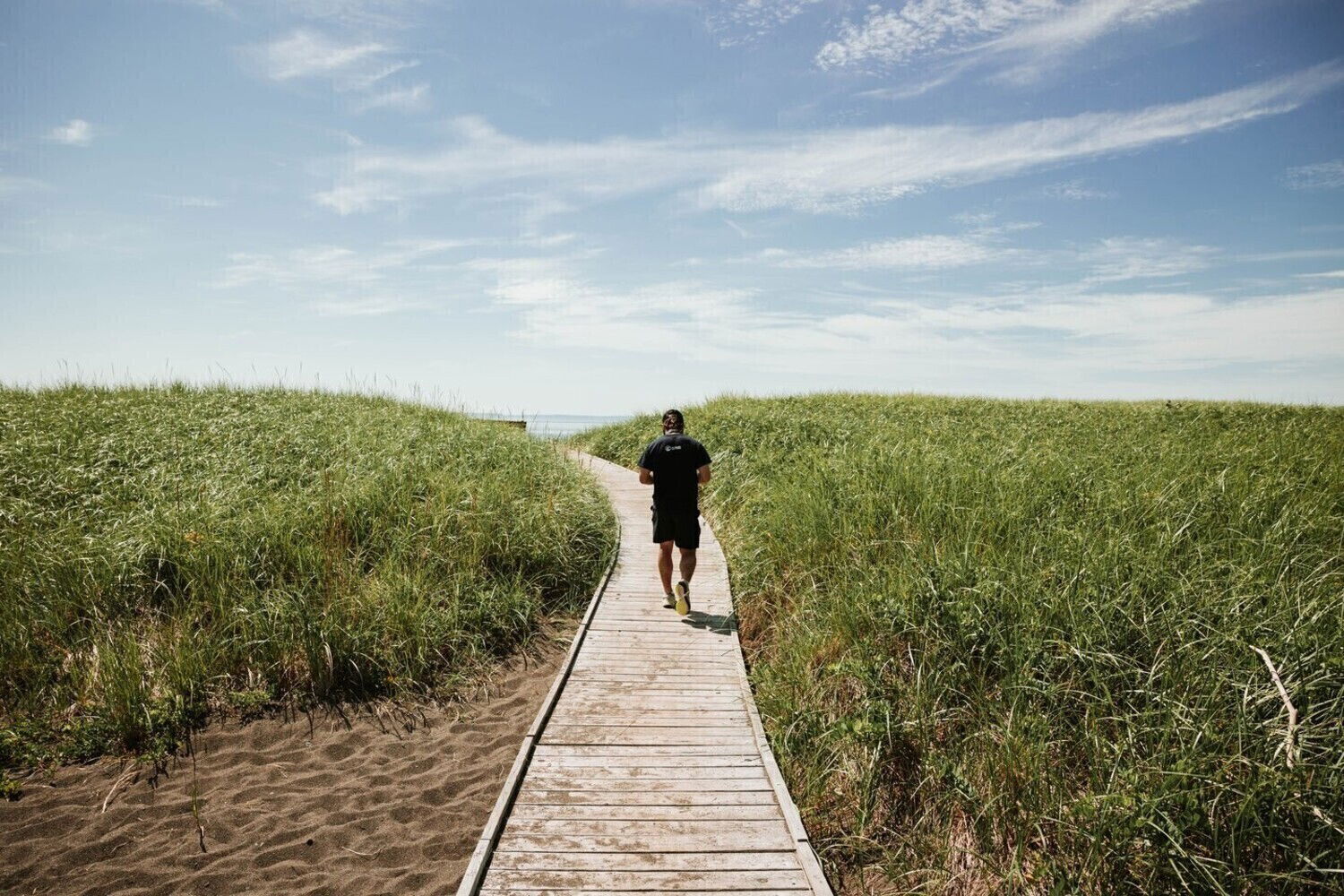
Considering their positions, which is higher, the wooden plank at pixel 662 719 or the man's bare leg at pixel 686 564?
the man's bare leg at pixel 686 564

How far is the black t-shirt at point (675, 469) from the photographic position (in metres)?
7.59

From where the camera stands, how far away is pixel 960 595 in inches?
212

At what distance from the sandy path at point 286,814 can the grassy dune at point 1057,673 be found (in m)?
2.73

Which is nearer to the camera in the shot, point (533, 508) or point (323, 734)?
point (323, 734)

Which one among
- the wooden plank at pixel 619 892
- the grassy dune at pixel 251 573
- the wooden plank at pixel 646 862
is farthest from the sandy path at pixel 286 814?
the wooden plank at pixel 619 892

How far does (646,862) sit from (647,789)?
69cm

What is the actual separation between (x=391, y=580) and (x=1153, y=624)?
7.40 m

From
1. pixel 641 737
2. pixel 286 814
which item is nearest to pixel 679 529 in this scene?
pixel 641 737

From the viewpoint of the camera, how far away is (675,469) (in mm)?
7590

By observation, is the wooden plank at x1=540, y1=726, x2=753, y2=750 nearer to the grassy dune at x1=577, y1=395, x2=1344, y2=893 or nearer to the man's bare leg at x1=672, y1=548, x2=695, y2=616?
the grassy dune at x1=577, y1=395, x2=1344, y2=893

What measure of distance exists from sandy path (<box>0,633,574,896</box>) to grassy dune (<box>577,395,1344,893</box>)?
2.73 meters

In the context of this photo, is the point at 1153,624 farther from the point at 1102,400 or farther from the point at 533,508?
the point at 1102,400

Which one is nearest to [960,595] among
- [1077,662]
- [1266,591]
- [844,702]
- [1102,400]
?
[1077,662]

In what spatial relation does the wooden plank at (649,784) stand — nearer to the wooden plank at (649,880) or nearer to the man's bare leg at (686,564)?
the wooden plank at (649,880)
